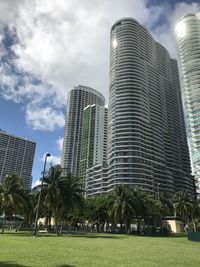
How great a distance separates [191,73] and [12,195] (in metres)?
148

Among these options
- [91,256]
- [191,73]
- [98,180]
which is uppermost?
[191,73]

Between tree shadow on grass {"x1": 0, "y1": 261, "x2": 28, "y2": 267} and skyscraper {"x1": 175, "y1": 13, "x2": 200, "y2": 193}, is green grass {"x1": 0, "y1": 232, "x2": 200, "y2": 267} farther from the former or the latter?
skyscraper {"x1": 175, "y1": 13, "x2": 200, "y2": 193}

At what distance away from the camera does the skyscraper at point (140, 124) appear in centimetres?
15038

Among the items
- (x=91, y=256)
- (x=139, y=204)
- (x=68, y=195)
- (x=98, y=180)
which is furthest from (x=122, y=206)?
(x=98, y=180)

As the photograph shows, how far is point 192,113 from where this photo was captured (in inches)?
6339

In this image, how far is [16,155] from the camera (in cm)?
18088

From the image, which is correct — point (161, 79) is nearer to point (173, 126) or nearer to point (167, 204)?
point (173, 126)

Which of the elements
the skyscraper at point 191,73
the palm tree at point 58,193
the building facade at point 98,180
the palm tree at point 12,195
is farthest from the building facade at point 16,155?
the palm tree at point 58,193

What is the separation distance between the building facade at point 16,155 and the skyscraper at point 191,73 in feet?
345

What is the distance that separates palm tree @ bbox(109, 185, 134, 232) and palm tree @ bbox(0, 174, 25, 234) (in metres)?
21.4

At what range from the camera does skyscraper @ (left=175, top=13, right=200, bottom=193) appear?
157462 millimetres

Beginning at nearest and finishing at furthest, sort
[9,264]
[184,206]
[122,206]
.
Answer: [9,264]
[122,206]
[184,206]

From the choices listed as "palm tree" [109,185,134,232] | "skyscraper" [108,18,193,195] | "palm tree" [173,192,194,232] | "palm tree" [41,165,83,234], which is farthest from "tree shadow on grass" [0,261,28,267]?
"skyscraper" [108,18,193,195]

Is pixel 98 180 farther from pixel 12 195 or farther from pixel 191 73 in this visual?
pixel 12 195
